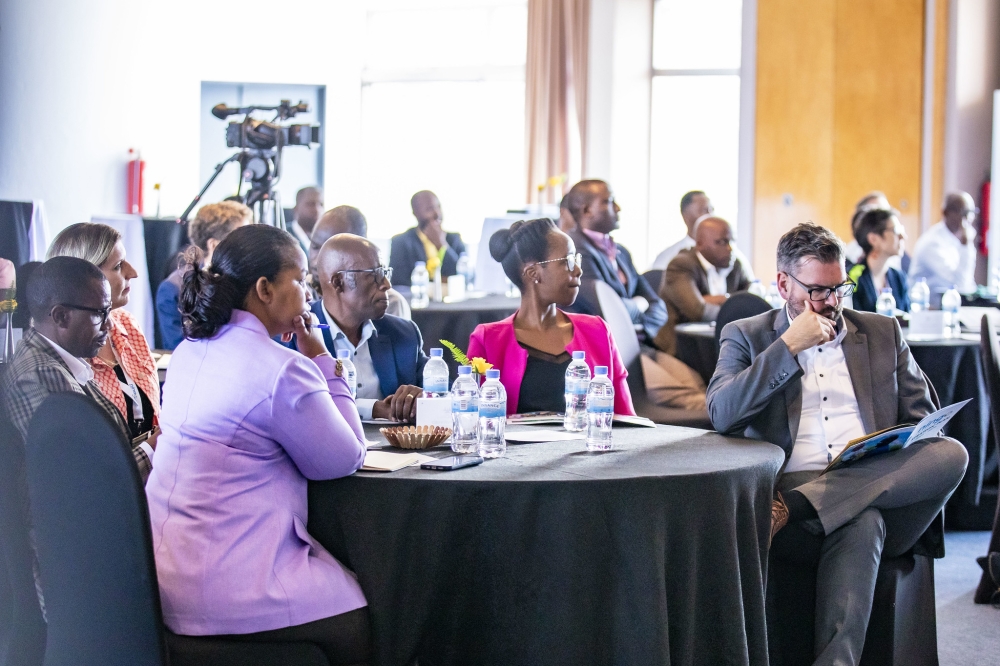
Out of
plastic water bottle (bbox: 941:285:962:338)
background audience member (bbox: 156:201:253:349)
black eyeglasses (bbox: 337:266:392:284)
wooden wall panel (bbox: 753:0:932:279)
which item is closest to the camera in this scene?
black eyeglasses (bbox: 337:266:392:284)

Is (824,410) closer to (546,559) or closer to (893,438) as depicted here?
(893,438)

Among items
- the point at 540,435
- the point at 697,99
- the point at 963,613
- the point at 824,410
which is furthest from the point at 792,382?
the point at 697,99

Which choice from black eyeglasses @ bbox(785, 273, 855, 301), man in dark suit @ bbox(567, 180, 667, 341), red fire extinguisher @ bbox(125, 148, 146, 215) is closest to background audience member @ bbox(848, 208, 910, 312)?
man in dark suit @ bbox(567, 180, 667, 341)

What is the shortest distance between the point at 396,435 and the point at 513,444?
12.3 inches

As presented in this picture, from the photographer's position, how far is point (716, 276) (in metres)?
6.38

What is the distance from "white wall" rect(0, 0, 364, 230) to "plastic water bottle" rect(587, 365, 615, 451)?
97.8 inches

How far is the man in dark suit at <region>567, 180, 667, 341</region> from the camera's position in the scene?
235 inches

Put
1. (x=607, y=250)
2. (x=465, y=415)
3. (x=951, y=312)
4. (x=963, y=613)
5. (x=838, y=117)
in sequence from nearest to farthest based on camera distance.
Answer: (x=465, y=415), (x=963, y=613), (x=951, y=312), (x=607, y=250), (x=838, y=117)

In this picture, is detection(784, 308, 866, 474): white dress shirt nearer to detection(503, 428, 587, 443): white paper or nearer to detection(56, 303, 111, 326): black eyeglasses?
detection(503, 428, 587, 443): white paper

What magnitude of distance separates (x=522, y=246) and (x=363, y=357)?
668 millimetres

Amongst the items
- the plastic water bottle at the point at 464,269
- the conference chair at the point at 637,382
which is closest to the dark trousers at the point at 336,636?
the conference chair at the point at 637,382

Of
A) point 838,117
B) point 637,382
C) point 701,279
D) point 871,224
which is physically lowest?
point 637,382

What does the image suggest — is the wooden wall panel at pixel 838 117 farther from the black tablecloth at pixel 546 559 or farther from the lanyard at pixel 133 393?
the black tablecloth at pixel 546 559

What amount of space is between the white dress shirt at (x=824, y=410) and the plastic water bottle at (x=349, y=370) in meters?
1.33
